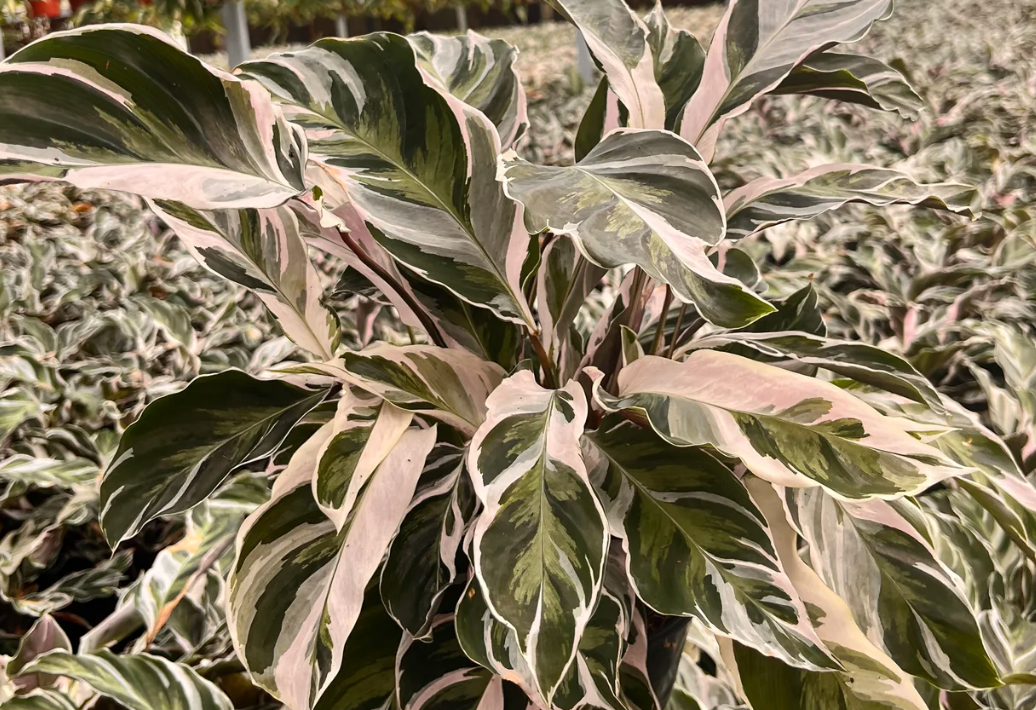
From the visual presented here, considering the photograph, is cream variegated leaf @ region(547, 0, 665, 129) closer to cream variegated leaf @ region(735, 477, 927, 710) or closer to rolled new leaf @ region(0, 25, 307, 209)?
rolled new leaf @ region(0, 25, 307, 209)

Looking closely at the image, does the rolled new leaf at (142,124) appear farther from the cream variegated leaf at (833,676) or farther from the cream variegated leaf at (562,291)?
the cream variegated leaf at (833,676)

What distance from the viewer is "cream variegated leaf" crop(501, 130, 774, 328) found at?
398 millimetres

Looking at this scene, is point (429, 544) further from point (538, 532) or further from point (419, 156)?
point (419, 156)

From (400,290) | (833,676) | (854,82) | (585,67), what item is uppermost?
(854,82)

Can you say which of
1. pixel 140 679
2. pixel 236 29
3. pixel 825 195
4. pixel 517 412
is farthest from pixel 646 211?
pixel 236 29

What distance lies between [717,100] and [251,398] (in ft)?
1.43

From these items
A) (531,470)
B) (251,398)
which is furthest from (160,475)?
(531,470)

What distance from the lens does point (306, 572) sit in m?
0.52

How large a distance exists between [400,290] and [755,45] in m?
0.35

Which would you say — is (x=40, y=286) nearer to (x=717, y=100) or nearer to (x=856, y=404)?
(x=717, y=100)

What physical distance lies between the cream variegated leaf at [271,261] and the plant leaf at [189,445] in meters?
0.06

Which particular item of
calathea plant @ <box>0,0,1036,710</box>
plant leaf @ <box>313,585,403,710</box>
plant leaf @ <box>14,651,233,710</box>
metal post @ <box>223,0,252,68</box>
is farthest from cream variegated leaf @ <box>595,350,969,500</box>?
metal post @ <box>223,0,252,68</box>

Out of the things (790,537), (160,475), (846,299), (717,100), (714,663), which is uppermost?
(717,100)

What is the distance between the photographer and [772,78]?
592mm
